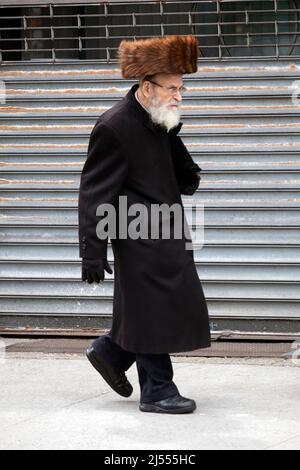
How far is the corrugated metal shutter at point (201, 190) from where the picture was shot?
8516 mm

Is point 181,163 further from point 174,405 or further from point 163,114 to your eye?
point 174,405

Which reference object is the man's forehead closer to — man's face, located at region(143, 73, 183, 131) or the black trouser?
man's face, located at region(143, 73, 183, 131)

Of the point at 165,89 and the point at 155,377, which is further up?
the point at 165,89

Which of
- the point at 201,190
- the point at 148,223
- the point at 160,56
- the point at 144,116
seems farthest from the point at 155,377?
the point at 201,190

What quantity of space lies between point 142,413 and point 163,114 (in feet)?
5.28

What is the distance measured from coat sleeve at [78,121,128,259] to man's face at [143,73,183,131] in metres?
0.27

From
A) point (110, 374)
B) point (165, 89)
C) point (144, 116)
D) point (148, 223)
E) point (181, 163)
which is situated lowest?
point (110, 374)

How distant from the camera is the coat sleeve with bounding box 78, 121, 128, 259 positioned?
6.38 m

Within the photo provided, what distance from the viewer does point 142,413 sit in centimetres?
656

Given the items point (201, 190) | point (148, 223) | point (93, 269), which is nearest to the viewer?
point (93, 269)

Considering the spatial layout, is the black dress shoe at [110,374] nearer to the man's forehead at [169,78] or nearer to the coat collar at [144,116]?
the coat collar at [144,116]

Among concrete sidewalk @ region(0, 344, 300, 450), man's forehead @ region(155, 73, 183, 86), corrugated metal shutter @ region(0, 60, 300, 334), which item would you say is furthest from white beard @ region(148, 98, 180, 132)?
corrugated metal shutter @ region(0, 60, 300, 334)

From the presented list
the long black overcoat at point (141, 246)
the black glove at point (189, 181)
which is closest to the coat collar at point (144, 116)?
the long black overcoat at point (141, 246)

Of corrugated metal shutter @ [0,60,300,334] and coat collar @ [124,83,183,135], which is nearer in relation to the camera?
coat collar @ [124,83,183,135]
